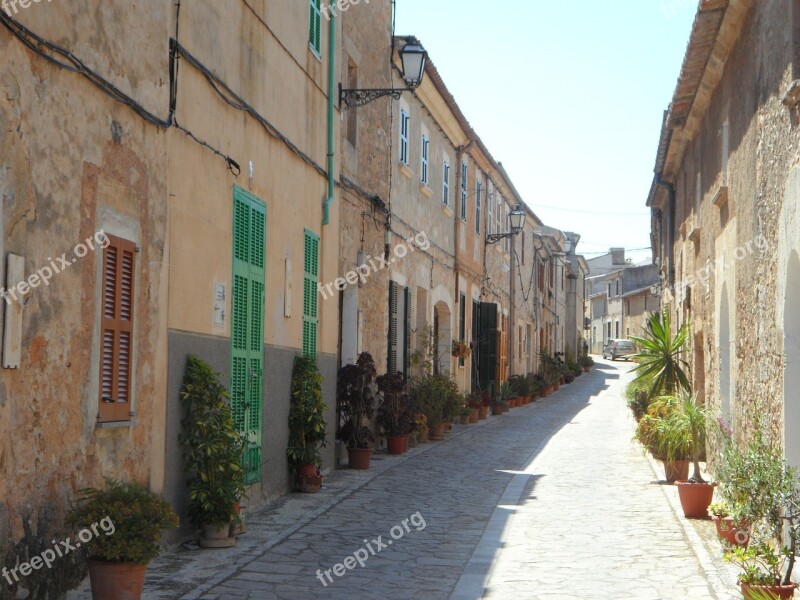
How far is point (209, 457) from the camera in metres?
8.14

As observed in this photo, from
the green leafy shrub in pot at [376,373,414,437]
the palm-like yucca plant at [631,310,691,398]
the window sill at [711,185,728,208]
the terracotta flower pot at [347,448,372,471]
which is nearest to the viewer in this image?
the window sill at [711,185,728,208]

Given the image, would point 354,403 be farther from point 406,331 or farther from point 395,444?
→ point 406,331

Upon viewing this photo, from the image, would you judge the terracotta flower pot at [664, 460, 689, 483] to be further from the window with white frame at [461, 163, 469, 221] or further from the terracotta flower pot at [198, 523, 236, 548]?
the window with white frame at [461, 163, 469, 221]

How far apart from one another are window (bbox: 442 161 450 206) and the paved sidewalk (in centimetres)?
716

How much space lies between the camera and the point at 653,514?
10.4 metres

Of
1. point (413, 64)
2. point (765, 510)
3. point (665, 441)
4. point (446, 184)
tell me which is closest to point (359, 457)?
point (665, 441)

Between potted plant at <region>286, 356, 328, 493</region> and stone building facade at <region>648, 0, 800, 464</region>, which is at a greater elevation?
stone building facade at <region>648, 0, 800, 464</region>

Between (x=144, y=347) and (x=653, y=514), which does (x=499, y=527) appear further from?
(x=144, y=347)

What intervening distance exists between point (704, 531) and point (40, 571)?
6.06 metres

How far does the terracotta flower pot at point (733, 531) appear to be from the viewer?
24.7 feet

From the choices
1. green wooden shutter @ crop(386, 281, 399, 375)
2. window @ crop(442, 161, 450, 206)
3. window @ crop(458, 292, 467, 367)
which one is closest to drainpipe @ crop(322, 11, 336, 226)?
green wooden shutter @ crop(386, 281, 399, 375)

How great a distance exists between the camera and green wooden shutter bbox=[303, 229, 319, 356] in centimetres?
1184

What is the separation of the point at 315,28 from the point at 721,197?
5159 millimetres

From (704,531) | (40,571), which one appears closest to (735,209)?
(704,531)
